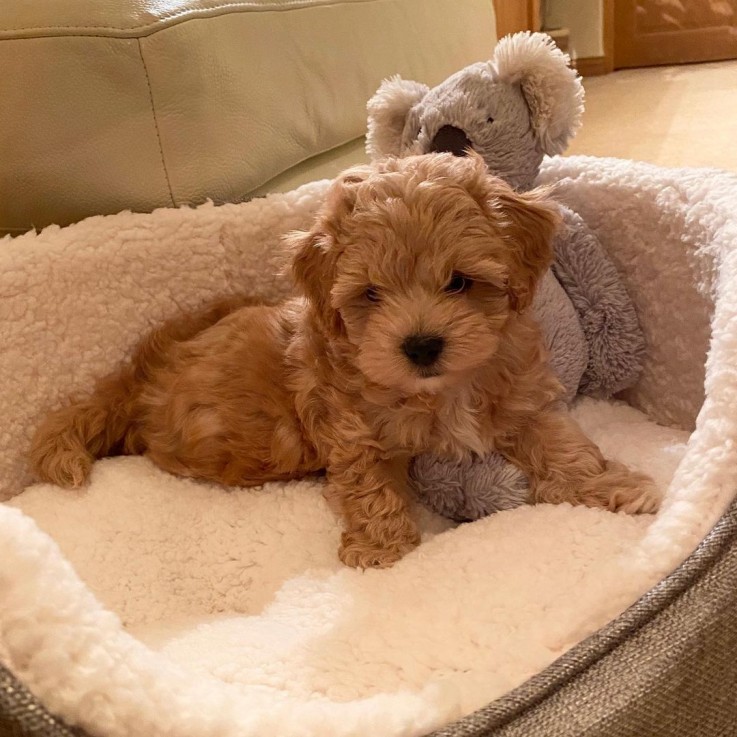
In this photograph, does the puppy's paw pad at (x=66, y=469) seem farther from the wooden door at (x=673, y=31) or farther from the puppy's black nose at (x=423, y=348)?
the wooden door at (x=673, y=31)

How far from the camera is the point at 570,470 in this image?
5.23 ft

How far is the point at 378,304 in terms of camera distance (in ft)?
4.75

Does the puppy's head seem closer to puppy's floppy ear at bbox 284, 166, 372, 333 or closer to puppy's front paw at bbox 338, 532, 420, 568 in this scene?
puppy's floppy ear at bbox 284, 166, 372, 333

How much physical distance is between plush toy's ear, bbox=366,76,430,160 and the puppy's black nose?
0.74 meters

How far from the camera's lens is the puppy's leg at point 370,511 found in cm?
154

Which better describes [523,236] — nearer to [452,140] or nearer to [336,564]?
[452,140]

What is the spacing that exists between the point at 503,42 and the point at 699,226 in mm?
605

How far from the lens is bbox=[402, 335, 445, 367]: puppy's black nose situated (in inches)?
54.3

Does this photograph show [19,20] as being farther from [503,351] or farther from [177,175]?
[503,351]

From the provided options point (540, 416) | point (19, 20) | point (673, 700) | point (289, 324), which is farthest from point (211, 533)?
point (19, 20)

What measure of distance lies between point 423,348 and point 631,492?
19.8 inches

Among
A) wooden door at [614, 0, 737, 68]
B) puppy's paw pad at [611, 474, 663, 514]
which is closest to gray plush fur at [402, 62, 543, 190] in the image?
puppy's paw pad at [611, 474, 663, 514]

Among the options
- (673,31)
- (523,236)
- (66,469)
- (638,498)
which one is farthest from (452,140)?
(673,31)

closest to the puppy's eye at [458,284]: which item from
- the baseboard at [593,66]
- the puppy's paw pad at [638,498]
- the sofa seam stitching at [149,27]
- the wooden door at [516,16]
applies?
the puppy's paw pad at [638,498]
